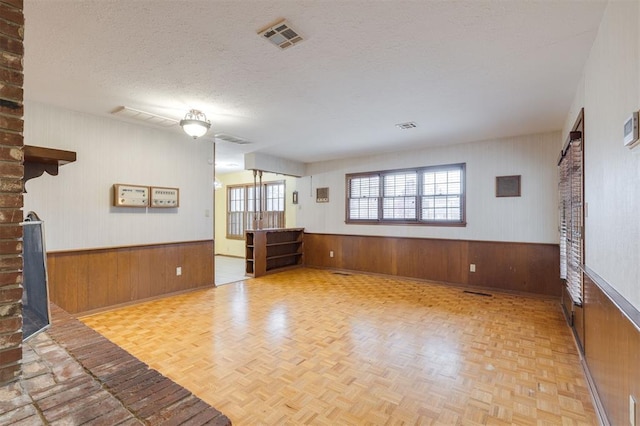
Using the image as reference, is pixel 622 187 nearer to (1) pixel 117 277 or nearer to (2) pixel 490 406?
(2) pixel 490 406

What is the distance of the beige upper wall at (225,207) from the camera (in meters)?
7.83

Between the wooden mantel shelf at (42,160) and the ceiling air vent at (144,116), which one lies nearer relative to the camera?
the wooden mantel shelf at (42,160)

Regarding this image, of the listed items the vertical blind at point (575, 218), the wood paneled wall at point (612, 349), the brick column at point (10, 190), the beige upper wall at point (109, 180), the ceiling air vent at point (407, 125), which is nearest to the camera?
the brick column at point (10, 190)

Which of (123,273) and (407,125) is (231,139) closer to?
(123,273)

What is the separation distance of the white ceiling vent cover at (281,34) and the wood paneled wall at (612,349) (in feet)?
7.96

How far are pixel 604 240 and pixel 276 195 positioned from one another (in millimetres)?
6932

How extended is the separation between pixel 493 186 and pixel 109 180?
18.7ft

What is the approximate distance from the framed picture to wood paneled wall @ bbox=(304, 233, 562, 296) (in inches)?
31.4

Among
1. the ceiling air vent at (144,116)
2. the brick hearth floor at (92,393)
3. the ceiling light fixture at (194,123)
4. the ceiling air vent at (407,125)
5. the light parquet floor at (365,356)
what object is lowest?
the light parquet floor at (365,356)

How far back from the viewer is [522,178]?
4855 millimetres

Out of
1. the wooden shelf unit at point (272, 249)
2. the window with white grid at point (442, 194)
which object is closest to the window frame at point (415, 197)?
the window with white grid at point (442, 194)

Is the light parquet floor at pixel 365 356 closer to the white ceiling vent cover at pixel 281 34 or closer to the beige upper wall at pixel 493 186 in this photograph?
the beige upper wall at pixel 493 186

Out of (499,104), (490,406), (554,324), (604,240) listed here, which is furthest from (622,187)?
(554,324)

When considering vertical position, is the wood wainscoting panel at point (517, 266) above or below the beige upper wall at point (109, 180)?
below
